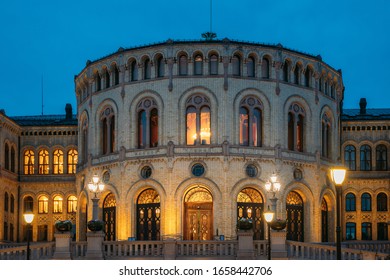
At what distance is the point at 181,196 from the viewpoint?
5222 centimetres

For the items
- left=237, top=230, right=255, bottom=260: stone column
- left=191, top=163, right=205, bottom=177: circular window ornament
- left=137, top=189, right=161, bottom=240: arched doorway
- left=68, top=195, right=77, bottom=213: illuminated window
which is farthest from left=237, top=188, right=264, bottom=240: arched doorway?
left=68, top=195, right=77, bottom=213: illuminated window

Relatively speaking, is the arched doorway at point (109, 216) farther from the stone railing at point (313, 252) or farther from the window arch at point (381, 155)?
the window arch at point (381, 155)

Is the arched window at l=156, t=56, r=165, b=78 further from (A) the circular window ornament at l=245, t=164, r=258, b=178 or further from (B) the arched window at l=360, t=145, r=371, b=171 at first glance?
(B) the arched window at l=360, t=145, r=371, b=171

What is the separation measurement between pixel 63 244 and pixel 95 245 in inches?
66.1

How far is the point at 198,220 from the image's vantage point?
52375mm

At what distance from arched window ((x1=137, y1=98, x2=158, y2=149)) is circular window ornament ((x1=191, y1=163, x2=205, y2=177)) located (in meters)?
3.20

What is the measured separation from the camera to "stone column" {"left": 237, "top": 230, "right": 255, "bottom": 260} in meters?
38.3

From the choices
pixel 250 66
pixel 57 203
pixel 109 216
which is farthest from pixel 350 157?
pixel 57 203

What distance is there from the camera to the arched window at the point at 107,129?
185 feet

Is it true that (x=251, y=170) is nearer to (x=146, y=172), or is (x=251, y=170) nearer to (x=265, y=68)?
(x=146, y=172)

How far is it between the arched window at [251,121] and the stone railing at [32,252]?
1745cm
